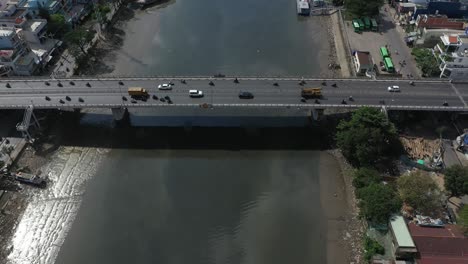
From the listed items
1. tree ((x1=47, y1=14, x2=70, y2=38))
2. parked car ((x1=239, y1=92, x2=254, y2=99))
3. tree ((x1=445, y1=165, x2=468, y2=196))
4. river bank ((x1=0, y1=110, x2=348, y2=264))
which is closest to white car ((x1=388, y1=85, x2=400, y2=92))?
river bank ((x1=0, y1=110, x2=348, y2=264))

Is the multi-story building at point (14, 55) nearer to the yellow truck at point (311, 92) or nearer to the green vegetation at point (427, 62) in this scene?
the yellow truck at point (311, 92)

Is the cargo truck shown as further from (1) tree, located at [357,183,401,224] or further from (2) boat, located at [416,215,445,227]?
(2) boat, located at [416,215,445,227]

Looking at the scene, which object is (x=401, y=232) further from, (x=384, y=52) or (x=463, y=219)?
(x=384, y=52)

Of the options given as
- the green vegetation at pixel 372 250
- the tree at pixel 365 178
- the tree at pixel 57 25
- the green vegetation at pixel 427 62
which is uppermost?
the tree at pixel 57 25

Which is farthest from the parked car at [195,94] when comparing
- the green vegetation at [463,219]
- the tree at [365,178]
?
the green vegetation at [463,219]

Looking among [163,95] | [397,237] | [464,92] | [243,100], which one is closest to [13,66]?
[163,95]
